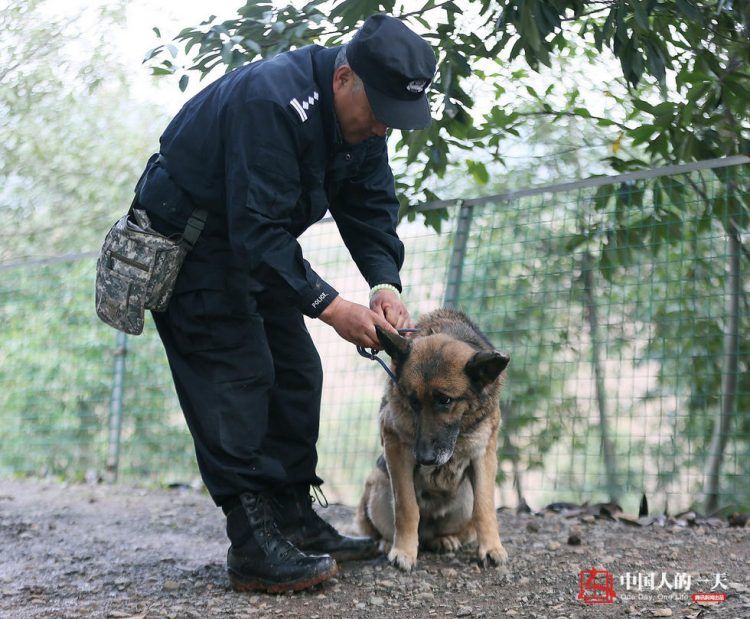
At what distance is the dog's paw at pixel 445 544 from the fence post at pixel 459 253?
1967 mm

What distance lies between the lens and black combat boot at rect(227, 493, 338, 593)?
331 cm

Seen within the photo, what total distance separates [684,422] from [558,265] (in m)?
1.29

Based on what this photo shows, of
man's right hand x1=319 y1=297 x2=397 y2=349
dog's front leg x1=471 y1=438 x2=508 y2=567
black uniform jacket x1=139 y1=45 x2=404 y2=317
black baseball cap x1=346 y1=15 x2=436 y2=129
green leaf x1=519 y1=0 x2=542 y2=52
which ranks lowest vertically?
dog's front leg x1=471 y1=438 x2=508 y2=567

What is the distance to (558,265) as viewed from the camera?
555 cm

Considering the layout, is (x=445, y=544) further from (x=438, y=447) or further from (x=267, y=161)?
(x=267, y=161)

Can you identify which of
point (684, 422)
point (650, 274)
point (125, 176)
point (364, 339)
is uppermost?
point (125, 176)

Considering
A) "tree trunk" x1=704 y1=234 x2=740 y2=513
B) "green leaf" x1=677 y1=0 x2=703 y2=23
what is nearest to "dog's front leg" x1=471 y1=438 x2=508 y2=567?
"tree trunk" x1=704 y1=234 x2=740 y2=513

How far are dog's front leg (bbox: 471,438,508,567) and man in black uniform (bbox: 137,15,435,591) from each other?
744 millimetres

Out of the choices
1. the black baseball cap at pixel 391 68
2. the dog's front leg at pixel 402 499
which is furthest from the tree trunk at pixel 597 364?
the black baseball cap at pixel 391 68

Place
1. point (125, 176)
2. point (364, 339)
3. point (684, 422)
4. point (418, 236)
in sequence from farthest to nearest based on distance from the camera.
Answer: point (125, 176)
point (418, 236)
point (684, 422)
point (364, 339)

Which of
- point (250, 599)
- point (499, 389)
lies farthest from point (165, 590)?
point (499, 389)

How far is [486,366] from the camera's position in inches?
146

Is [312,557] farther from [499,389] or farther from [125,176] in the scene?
[125,176]

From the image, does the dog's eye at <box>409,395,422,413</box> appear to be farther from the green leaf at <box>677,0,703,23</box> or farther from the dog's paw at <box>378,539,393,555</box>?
the green leaf at <box>677,0,703,23</box>
